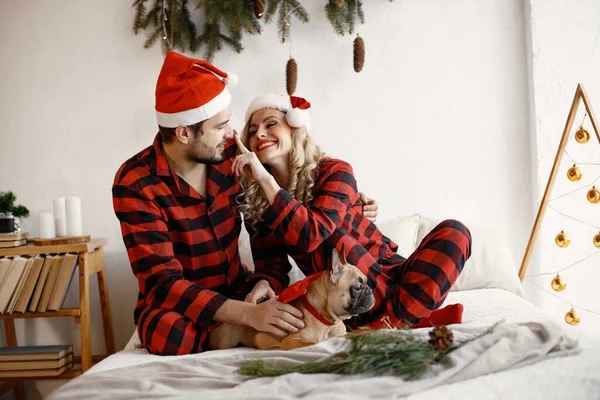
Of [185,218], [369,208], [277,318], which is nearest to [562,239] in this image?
[369,208]

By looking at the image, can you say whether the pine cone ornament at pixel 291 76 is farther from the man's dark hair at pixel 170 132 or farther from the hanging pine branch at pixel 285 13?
the man's dark hair at pixel 170 132

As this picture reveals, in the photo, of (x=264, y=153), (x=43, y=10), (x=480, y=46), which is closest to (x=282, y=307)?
(x=264, y=153)

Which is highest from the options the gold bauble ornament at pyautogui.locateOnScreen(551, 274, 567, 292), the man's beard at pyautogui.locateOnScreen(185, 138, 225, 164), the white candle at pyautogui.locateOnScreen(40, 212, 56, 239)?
the man's beard at pyautogui.locateOnScreen(185, 138, 225, 164)

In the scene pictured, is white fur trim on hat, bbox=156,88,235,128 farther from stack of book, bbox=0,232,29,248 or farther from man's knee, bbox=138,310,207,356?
stack of book, bbox=0,232,29,248

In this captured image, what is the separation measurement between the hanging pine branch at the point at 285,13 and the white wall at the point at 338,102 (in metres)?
0.09

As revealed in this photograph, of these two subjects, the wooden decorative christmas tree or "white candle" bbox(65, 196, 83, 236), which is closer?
the wooden decorative christmas tree

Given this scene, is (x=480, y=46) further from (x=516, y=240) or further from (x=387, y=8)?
(x=516, y=240)

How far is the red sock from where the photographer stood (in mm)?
1831

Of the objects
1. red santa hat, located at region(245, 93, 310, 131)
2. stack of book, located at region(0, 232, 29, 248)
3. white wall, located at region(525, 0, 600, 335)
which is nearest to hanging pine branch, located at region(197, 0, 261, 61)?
red santa hat, located at region(245, 93, 310, 131)

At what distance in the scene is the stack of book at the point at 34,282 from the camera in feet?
8.40

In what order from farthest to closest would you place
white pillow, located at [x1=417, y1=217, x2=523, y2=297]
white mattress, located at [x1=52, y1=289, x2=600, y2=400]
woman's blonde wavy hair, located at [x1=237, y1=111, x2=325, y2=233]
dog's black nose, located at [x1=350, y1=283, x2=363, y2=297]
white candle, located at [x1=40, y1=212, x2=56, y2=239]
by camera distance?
1. white candle, located at [x1=40, y1=212, x2=56, y2=239]
2. white pillow, located at [x1=417, y1=217, x2=523, y2=297]
3. woman's blonde wavy hair, located at [x1=237, y1=111, x2=325, y2=233]
4. dog's black nose, located at [x1=350, y1=283, x2=363, y2=297]
5. white mattress, located at [x1=52, y1=289, x2=600, y2=400]

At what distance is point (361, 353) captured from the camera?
51.2 inches

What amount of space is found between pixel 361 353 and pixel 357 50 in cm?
173

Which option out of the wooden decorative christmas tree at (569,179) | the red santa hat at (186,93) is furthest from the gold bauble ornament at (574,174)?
the red santa hat at (186,93)
